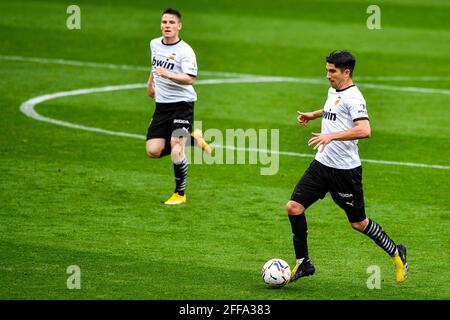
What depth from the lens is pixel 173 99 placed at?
1453 centimetres

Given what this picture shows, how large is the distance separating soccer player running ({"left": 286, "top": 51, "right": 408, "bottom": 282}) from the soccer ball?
0.71 feet

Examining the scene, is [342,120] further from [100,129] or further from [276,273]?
[100,129]

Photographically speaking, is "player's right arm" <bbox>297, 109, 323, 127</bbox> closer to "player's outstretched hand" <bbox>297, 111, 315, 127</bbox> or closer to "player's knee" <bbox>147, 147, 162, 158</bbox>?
"player's outstretched hand" <bbox>297, 111, 315, 127</bbox>

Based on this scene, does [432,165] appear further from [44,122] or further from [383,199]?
[44,122]

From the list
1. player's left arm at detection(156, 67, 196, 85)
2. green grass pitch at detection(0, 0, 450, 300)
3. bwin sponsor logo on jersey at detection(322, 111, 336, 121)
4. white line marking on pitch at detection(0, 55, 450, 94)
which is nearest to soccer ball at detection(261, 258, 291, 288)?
green grass pitch at detection(0, 0, 450, 300)

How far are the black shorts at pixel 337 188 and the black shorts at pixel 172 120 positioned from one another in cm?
384

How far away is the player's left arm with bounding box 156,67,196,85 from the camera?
13867 mm

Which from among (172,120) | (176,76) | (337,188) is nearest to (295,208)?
(337,188)

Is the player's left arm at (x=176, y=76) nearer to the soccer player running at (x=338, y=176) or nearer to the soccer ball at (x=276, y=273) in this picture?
the soccer player running at (x=338, y=176)

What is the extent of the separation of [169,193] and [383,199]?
9.43ft

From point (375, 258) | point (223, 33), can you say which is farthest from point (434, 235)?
point (223, 33)

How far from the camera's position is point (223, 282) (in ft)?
35.3

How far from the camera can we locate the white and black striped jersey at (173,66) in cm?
1426

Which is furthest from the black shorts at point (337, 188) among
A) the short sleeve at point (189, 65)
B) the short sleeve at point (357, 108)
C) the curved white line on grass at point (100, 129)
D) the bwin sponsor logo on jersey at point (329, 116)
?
the curved white line on grass at point (100, 129)
